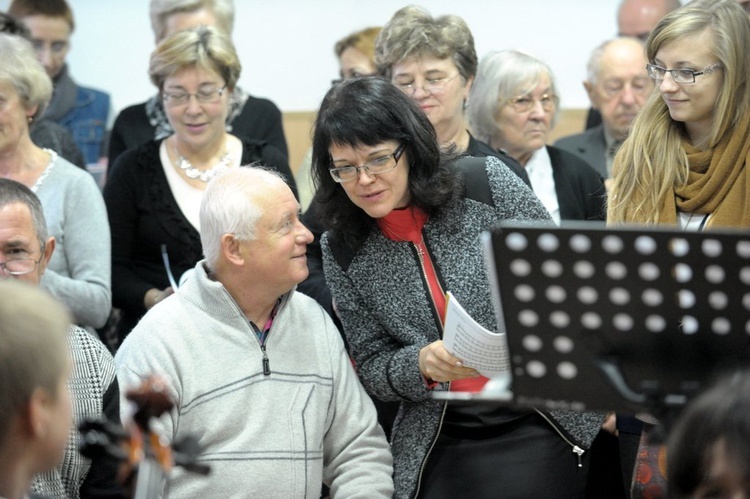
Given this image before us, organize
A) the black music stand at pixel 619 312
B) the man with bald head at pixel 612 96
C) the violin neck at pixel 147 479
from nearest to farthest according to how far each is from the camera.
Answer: the violin neck at pixel 147 479 < the black music stand at pixel 619 312 < the man with bald head at pixel 612 96

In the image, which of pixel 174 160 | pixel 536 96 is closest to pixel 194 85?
pixel 174 160

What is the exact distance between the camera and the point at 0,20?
169 inches

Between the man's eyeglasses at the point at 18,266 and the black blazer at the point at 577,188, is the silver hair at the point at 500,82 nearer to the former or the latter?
the black blazer at the point at 577,188

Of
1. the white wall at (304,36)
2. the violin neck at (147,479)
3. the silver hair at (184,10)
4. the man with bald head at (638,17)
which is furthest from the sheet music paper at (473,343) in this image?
the white wall at (304,36)

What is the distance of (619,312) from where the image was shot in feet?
6.72

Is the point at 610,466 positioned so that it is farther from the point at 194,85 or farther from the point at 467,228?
the point at 194,85

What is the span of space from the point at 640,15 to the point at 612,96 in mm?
818

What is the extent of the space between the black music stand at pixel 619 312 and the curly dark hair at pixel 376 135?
95cm

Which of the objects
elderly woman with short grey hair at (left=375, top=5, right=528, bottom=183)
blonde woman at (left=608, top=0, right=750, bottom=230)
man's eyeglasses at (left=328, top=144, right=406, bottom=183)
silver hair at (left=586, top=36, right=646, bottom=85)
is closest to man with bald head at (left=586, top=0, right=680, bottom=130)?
silver hair at (left=586, top=36, right=646, bottom=85)

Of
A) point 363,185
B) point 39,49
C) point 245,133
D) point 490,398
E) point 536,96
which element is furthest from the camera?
point 39,49

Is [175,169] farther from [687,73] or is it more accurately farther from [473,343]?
[687,73]

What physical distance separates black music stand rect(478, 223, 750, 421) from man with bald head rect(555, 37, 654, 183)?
249cm

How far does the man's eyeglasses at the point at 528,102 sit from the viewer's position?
13.3ft

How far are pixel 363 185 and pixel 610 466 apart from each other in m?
1.48
